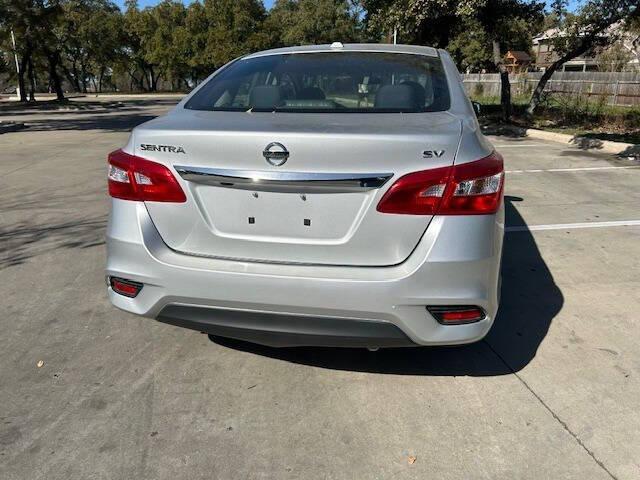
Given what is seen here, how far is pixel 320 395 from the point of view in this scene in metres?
2.90

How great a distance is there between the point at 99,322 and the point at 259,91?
1.82 meters

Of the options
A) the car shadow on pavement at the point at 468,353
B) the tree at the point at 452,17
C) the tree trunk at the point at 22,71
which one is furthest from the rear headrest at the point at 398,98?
the tree trunk at the point at 22,71

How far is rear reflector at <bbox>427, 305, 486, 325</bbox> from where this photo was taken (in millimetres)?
2467

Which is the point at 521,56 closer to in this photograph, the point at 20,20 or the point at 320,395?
the point at 20,20

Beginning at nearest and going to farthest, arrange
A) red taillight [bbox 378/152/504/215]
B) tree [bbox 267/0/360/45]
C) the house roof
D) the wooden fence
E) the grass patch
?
1. red taillight [bbox 378/152/504/215]
2. the grass patch
3. the wooden fence
4. tree [bbox 267/0/360/45]
5. the house roof

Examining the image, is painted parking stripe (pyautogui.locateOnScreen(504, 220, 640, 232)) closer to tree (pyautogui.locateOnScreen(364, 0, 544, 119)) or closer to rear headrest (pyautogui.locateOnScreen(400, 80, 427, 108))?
rear headrest (pyautogui.locateOnScreen(400, 80, 427, 108))

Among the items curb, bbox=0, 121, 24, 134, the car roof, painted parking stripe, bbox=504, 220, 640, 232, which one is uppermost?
the car roof

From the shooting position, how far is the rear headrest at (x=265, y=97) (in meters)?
3.19

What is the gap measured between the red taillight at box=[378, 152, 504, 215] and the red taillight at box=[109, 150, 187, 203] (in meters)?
0.95

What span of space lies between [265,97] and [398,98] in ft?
2.47

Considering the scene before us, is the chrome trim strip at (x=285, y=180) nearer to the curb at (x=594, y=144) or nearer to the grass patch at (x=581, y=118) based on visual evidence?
the curb at (x=594, y=144)

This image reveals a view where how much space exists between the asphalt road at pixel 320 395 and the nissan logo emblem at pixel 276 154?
4.01 ft

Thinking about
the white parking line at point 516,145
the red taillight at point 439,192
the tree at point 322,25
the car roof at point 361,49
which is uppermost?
the tree at point 322,25

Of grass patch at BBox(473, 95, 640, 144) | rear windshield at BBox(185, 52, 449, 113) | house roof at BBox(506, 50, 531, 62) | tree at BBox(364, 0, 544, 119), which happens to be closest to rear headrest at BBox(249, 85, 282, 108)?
rear windshield at BBox(185, 52, 449, 113)
